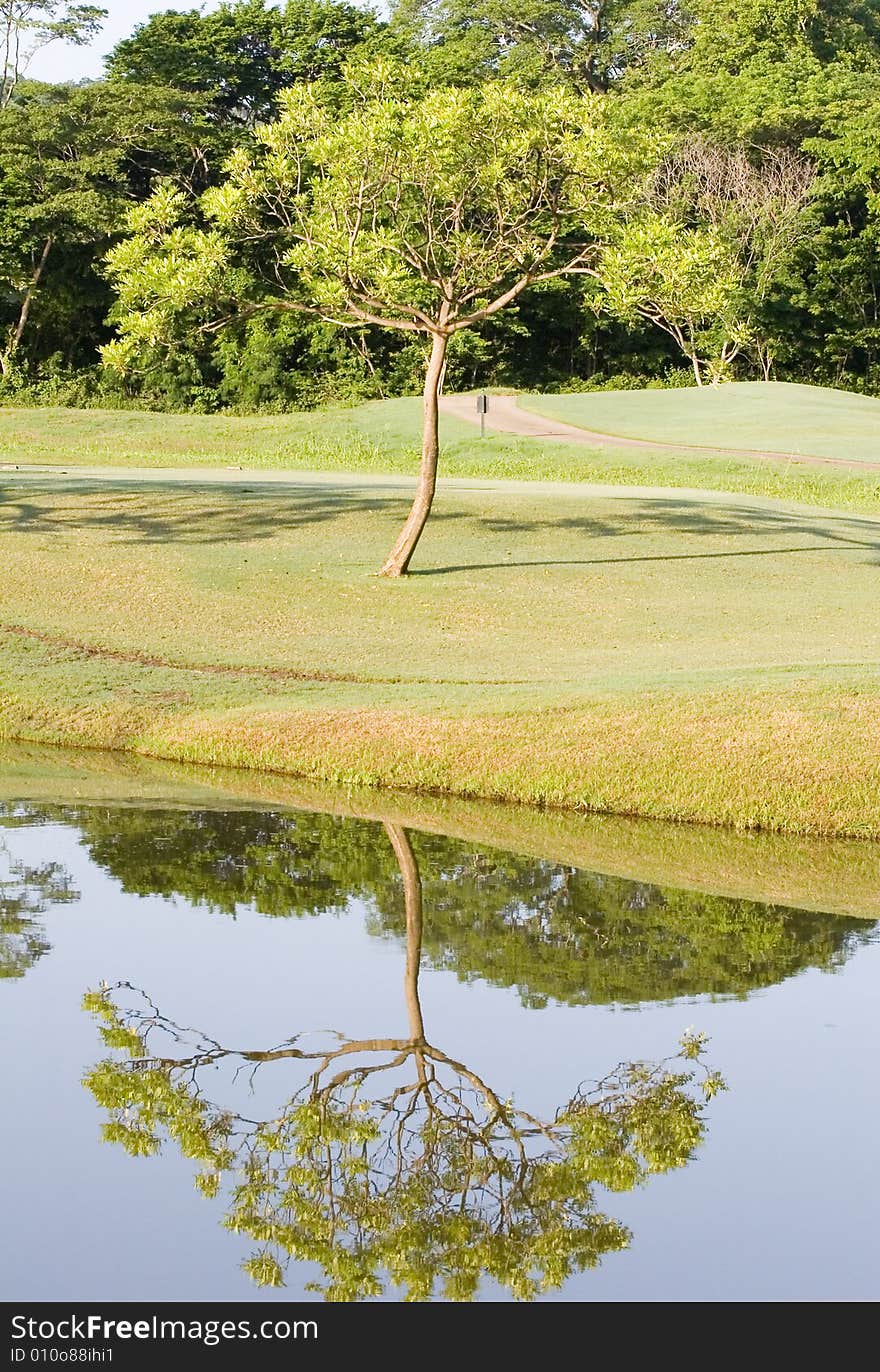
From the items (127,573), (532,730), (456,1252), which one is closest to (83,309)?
(127,573)

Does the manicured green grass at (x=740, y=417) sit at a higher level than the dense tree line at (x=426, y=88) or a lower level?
lower

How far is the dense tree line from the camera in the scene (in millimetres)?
67438

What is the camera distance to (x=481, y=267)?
80.7 feet

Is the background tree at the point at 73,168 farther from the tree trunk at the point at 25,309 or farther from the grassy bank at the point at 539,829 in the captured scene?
the grassy bank at the point at 539,829

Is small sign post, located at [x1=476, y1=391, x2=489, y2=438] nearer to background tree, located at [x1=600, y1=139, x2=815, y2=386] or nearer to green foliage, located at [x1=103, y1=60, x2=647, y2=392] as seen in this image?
green foliage, located at [x1=103, y1=60, x2=647, y2=392]

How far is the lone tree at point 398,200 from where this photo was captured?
23.0m

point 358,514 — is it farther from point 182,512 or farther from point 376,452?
point 376,452

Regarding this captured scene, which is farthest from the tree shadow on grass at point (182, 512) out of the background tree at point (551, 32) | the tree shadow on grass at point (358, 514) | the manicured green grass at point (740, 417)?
the background tree at point (551, 32)

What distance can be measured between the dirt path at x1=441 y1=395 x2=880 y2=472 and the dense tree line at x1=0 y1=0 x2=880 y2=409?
11.8m

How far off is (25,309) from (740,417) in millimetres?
32710

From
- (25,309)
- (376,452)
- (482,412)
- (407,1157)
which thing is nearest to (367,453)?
(376,452)

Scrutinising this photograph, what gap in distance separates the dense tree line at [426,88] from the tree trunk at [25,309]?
156 mm

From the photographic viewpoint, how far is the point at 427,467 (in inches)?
1011
